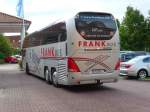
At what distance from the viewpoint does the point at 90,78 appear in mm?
16797

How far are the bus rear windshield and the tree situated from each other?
3573cm

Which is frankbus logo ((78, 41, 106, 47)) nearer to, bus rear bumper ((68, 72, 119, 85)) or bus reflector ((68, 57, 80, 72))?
bus reflector ((68, 57, 80, 72))

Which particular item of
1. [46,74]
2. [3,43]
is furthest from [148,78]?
[3,43]

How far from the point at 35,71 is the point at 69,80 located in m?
9.65

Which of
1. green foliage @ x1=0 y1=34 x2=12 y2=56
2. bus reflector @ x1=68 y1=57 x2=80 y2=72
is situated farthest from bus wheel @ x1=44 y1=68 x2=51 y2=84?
green foliage @ x1=0 y1=34 x2=12 y2=56

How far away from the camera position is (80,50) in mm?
16656

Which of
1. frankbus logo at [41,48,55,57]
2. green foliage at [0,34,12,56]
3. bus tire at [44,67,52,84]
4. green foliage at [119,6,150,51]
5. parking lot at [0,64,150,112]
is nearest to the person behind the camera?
parking lot at [0,64,150,112]

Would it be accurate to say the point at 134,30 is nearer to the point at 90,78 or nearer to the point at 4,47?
the point at 4,47

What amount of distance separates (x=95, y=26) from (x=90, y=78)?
90.8 inches

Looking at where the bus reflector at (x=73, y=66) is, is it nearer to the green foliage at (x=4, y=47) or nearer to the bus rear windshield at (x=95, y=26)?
the bus rear windshield at (x=95, y=26)

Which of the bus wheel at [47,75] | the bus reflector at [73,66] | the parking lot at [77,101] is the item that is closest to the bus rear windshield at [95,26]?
the bus reflector at [73,66]

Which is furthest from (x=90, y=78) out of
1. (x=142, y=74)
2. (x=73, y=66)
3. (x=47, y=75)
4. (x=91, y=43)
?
(x=142, y=74)

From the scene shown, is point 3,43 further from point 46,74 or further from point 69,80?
point 69,80

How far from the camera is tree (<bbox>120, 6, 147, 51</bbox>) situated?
52.8 m
